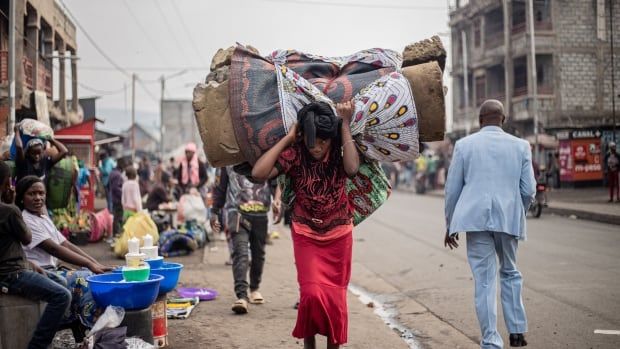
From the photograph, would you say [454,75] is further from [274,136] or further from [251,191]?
[274,136]

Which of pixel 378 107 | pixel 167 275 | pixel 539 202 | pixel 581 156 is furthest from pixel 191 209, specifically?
pixel 581 156

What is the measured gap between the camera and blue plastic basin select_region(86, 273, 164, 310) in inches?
194

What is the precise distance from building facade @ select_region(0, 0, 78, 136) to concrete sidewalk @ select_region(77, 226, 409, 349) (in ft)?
28.6

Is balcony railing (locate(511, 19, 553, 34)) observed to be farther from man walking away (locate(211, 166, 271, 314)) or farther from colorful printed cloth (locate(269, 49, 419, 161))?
colorful printed cloth (locate(269, 49, 419, 161))

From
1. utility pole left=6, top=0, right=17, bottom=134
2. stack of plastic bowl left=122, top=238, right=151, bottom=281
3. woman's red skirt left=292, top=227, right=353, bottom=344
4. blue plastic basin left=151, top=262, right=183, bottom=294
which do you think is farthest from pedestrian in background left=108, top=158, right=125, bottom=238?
woman's red skirt left=292, top=227, right=353, bottom=344

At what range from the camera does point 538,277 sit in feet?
30.4

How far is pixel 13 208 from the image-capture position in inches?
188

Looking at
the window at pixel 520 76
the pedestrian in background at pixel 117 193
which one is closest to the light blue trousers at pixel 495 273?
the pedestrian in background at pixel 117 193

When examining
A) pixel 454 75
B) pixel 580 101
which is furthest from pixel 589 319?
pixel 454 75

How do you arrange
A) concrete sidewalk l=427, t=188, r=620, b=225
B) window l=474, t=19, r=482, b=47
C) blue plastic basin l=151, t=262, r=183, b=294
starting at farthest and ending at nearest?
window l=474, t=19, r=482, b=47, concrete sidewalk l=427, t=188, r=620, b=225, blue plastic basin l=151, t=262, r=183, b=294

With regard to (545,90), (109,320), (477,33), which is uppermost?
(477,33)

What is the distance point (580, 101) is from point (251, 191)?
112 ft

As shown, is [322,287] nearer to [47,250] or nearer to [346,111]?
[346,111]

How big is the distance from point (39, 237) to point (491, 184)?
3472mm
